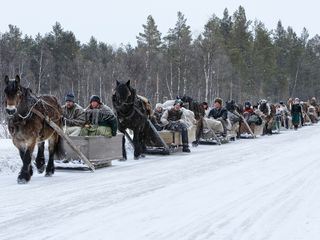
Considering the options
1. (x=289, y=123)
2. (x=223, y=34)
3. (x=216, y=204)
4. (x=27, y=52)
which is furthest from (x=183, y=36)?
(x=216, y=204)

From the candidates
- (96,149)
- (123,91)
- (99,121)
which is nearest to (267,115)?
(123,91)

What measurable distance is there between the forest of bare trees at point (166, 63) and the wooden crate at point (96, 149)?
1250 inches

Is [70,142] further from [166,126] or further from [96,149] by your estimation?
[166,126]

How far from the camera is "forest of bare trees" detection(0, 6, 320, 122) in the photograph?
54.0 m

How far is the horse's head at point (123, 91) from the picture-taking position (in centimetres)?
1446

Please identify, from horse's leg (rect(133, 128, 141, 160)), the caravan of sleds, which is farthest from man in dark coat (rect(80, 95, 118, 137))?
horse's leg (rect(133, 128, 141, 160))

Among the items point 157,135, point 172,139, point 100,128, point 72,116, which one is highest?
point 72,116

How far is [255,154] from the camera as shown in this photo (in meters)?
15.2

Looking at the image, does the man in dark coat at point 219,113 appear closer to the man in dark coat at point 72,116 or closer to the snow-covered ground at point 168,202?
the snow-covered ground at point 168,202

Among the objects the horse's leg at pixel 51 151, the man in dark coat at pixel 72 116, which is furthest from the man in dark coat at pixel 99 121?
the horse's leg at pixel 51 151

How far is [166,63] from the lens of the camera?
58.6 m

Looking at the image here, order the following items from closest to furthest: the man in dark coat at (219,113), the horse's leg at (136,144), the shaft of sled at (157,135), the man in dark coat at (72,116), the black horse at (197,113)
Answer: the man in dark coat at (72,116)
the horse's leg at (136,144)
the shaft of sled at (157,135)
the black horse at (197,113)
the man in dark coat at (219,113)

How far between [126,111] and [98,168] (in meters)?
2.82

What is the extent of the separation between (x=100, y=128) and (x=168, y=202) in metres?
5.06
